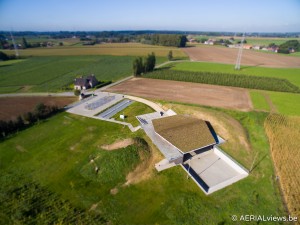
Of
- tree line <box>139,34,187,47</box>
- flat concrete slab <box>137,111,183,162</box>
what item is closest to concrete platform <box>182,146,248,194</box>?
flat concrete slab <box>137,111,183,162</box>

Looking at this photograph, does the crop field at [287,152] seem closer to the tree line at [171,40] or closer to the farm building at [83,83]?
the farm building at [83,83]

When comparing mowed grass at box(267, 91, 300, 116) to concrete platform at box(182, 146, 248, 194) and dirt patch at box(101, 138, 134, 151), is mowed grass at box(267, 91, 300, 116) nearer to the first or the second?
concrete platform at box(182, 146, 248, 194)

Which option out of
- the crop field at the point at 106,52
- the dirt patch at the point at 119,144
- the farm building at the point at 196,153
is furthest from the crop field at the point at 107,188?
the crop field at the point at 106,52

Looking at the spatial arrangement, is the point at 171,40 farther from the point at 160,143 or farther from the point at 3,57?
the point at 160,143

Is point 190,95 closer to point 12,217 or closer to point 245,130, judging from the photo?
point 245,130

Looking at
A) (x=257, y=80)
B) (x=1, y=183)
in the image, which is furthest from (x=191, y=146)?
(x=257, y=80)
